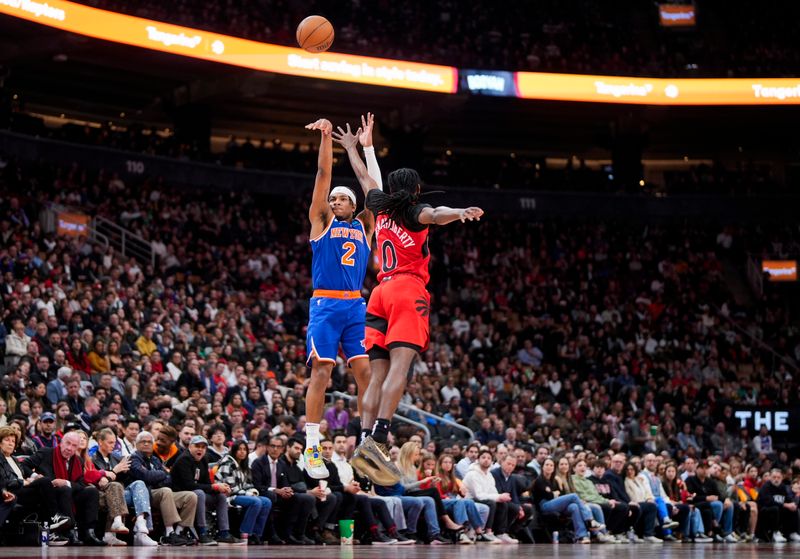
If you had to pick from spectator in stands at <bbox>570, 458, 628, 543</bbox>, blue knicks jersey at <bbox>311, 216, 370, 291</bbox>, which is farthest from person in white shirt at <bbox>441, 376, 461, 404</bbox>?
blue knicks jersey at <bbox>311, 216, 370, 291</bbox>

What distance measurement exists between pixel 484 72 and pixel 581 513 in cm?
1638

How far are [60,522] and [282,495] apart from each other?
9.36ft

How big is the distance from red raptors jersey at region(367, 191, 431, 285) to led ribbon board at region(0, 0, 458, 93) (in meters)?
16.9

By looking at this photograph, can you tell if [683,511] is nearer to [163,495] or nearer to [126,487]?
[163,495]

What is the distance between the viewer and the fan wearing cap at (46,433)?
43.3 feet

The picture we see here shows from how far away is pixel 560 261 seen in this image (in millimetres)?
31562

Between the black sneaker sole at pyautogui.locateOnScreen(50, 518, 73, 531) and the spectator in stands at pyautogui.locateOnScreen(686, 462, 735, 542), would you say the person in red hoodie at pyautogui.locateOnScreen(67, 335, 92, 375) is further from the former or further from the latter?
the spectator in stands at pyautogui.locateOnScreen(686, 462, 735, 542)

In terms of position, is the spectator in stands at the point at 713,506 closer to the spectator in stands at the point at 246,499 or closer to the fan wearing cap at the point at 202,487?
the spectator in stands at the point at 246,499

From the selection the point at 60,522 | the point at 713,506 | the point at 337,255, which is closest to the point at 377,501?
the point at 60,522

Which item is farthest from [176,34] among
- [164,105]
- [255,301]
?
[255,301]

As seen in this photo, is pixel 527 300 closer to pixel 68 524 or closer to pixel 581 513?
pixel 581 513

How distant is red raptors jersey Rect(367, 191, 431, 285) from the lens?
8766mm

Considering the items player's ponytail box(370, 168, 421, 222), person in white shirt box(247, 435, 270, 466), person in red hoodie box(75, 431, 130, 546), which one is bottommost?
person in red hoodie box(75, 431, 130, 546)

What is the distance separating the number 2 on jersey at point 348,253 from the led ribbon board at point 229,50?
16.2m
